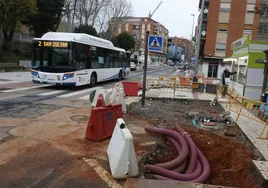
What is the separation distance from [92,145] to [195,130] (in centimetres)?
325

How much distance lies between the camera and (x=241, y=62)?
1350 cm

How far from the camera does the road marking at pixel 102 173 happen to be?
138 inches

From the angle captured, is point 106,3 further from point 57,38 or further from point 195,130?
point 195,130

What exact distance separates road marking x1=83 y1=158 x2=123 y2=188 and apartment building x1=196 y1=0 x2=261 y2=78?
1372 inches

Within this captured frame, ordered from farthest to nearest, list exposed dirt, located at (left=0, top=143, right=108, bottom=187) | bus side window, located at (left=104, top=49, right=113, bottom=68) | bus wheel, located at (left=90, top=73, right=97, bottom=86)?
bus side window, located at (left=104, top=49, right=113, bottom=68) → bus wheel, located at (left=90, top=73, right=97, bottom=86) → exposed dirt, located at (left=0, top=143, right=108, bottom=187)

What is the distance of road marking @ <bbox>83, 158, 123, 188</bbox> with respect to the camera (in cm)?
349

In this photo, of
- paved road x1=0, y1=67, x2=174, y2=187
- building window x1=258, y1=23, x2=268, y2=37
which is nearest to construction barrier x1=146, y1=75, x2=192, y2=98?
building window x1=258, y1=23, x2=268, y2=37

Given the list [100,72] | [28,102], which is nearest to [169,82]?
[100,72]

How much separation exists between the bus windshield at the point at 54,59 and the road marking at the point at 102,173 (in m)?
10.0

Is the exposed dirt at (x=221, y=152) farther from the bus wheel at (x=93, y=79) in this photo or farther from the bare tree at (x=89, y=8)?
the bare tree at (x=89, y=8)

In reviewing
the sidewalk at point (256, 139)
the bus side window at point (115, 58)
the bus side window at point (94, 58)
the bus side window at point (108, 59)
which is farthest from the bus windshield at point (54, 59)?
the sidewalk at point (256, 139)

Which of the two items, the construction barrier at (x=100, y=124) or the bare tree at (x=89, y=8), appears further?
the bare tree at (x=89, y=8)

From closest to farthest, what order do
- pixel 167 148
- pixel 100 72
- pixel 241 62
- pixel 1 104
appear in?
pixel 167 148 < pixel 1 104 < pixel 241 62 < pixel 100 72

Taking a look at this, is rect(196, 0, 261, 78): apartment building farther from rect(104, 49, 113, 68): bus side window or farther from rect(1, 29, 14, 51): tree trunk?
rect(1, 29, 14, 51): tree trunk
